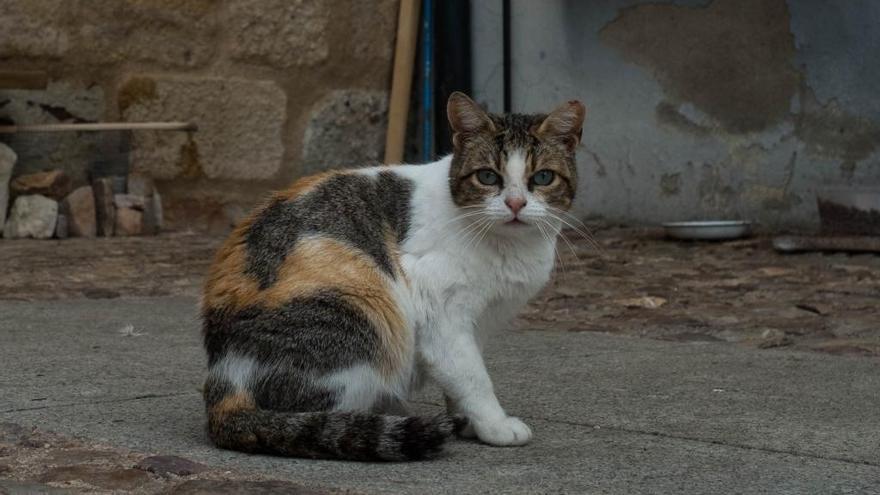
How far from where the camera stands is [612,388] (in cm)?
392

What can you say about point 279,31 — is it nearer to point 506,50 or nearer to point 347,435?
point 506,50

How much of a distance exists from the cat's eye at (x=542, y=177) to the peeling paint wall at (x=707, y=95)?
4328 millimetres

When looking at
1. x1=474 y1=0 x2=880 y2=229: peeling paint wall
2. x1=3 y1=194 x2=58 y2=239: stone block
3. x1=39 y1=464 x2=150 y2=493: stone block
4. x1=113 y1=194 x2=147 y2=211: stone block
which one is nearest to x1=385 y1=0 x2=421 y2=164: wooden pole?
x1=474 y1=0 x2=880 y2=229: peeling paint wall

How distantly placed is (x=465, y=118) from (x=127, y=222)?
4109mm

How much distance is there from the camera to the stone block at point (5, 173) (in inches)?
271

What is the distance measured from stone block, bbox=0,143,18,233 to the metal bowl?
3.38m

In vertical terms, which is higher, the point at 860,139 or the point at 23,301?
the point at 860,139

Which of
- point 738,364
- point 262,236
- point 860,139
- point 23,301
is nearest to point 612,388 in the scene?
point 738,364

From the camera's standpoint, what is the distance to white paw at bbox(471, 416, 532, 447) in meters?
3.24

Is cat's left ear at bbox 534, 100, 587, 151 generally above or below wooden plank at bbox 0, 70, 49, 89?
below

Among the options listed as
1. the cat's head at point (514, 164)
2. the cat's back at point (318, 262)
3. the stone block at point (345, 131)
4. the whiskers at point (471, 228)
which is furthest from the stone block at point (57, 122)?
the whiskers at point (471, 228)

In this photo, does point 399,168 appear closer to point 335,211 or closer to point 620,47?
point 335,211

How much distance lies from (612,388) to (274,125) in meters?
4.27

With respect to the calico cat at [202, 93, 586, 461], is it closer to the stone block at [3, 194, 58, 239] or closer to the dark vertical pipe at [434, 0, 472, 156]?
the stone block at [3, 194, 58, 239]
